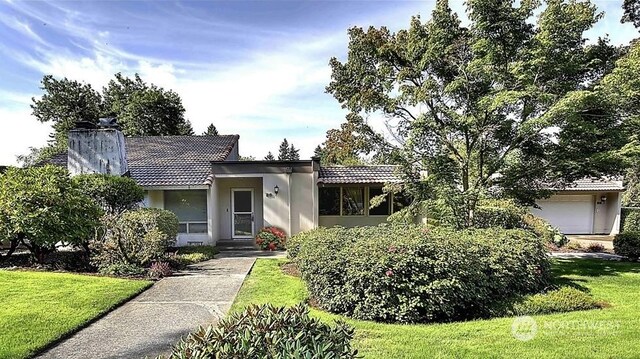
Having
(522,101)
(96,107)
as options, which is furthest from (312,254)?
(96,107)

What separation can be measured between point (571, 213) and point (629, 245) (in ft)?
30.6

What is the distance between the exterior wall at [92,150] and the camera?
1516 cm

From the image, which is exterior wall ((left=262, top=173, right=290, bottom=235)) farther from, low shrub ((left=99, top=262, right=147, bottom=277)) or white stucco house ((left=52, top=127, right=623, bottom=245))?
low shrub ((left=99, top=262, right=147, bottom=277))

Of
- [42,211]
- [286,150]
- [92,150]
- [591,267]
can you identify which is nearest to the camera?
[42,211]

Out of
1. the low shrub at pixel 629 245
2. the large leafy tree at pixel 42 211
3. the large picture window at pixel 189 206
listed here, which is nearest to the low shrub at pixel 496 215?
the low shrub at pixel 629 245

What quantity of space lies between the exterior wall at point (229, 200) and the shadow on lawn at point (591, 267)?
1176 centimetres

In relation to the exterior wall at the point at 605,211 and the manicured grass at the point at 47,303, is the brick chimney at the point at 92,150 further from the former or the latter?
the exterior wall at the point at 605,211

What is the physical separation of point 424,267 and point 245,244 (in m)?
11.2

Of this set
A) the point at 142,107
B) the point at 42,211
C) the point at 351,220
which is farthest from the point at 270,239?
the point at 142,107

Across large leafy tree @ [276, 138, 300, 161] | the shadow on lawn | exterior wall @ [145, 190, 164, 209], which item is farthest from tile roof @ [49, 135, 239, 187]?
large leafy tree @ [276, 138, 300, 161]

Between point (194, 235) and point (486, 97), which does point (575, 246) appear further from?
point (194, 235)

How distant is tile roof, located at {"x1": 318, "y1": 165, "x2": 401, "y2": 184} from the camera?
57.6 ft

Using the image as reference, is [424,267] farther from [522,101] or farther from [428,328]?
[522,101]

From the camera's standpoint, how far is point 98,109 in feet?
122
